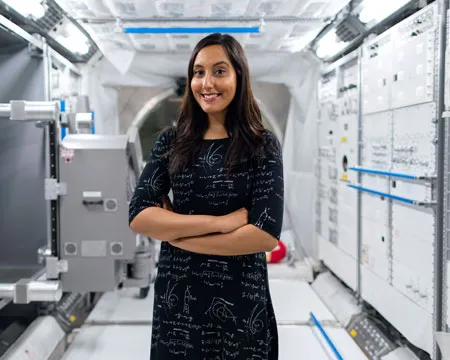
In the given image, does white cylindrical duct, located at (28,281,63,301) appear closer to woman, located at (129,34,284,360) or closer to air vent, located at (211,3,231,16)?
woman, located at (129,34,284,360)

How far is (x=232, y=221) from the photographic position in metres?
1.65

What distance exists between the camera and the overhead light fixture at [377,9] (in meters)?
3.58

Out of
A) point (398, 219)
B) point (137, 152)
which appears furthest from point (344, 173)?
point (137, 152)

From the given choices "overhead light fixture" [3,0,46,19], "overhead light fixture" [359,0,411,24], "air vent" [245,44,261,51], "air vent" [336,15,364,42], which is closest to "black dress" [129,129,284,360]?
"overhead light fixture" [359,0,411,24]

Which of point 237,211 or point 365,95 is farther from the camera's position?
point 365,95

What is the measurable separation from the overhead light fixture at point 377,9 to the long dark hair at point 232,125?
229cm

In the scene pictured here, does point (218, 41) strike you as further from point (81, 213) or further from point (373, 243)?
point (373, 243)

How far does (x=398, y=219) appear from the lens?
11.8ft

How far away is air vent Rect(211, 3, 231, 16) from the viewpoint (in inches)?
163

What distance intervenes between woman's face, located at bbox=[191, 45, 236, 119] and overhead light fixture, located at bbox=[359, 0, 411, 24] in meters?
2.34

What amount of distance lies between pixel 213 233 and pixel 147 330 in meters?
2.98

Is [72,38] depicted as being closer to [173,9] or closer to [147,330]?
[173,9]

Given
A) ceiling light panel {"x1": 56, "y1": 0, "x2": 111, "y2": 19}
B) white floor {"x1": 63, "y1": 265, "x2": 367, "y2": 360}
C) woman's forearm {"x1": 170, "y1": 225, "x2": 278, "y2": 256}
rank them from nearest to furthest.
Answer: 1. woman's forearm {"x1": 170, "y1": 225, "x2": 278, "y2": 256}
2. white floor {"x1": 63, "y1": 265, "x2": 367, "y2": 360}
3. ceiling light panel {"x1": 56, "y1": 0, "x2": 111, "y2": 19}

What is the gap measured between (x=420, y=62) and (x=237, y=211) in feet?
7.10
